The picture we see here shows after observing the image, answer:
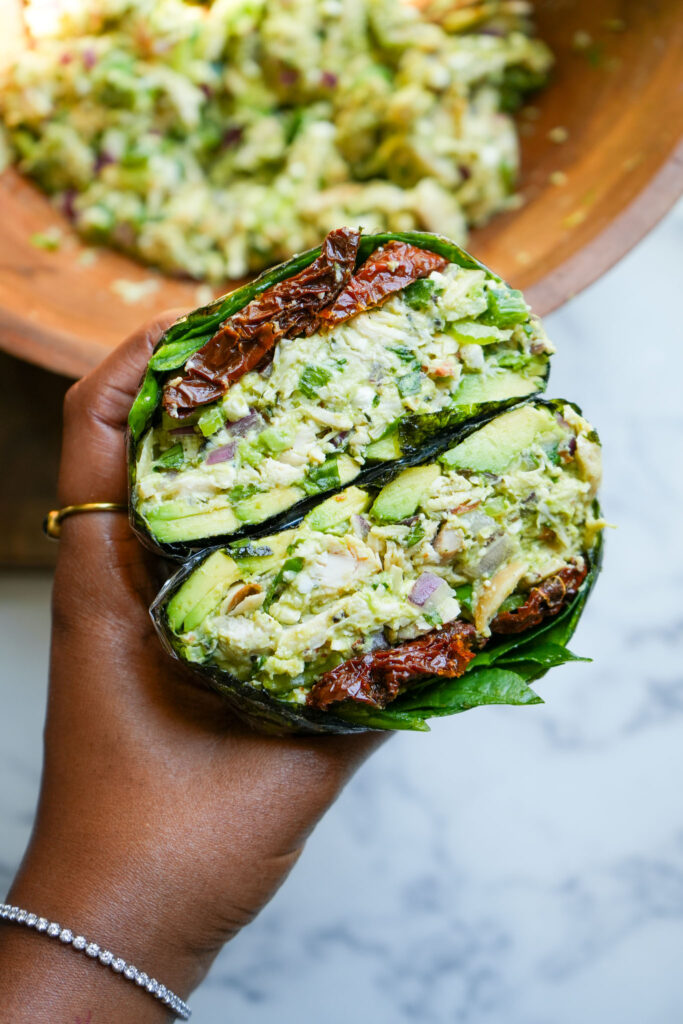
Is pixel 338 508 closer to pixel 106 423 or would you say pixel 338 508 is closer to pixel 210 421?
pixel 210 421

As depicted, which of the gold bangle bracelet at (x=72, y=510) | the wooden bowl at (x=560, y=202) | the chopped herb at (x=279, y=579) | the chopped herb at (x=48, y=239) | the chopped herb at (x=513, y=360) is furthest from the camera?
the chopped herb at (x=48, y=239)

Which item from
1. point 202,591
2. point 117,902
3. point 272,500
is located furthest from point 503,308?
point 117,902

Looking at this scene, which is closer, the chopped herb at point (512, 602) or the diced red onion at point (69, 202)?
the chopped herb at point (512, 602)

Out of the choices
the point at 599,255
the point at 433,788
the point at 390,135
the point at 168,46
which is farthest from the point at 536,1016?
the point at 168,46

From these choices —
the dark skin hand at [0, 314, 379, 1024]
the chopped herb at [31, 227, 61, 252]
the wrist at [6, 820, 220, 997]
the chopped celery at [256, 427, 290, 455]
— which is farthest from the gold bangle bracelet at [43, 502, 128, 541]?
the chopped herb at [31, 227, 61, 252]

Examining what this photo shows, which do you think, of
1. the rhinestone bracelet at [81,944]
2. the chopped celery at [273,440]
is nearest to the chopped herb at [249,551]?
the chopped celery at [273,440]

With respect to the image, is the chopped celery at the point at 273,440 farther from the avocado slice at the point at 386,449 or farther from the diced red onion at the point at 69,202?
the diced red onion at the point at 69,202

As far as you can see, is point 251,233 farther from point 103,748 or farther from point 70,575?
point 103,748
